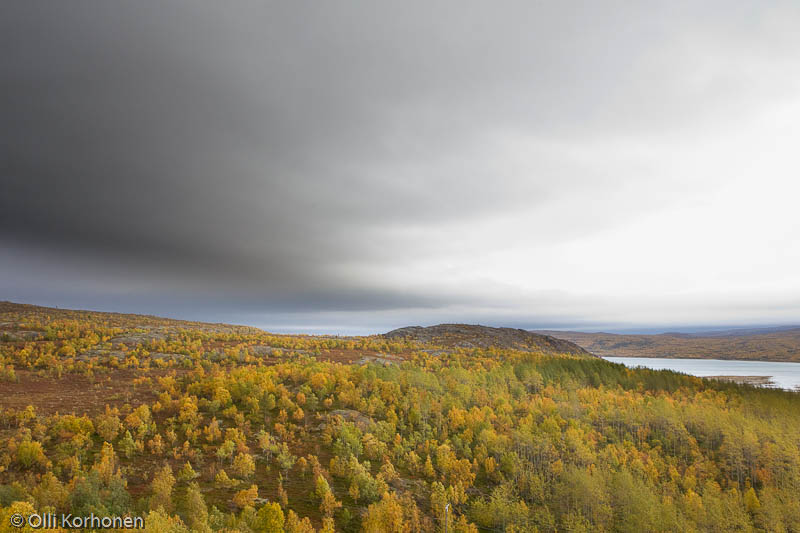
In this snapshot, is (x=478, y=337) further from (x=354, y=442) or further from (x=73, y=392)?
(x=73, y=392)

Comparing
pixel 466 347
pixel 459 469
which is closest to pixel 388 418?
pixel 459 469

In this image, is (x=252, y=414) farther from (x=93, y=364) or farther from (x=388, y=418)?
(x=93, y=364)

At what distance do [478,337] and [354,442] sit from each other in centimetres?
8848

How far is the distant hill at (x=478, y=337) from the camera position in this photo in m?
118

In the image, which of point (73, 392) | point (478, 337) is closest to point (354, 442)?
point (73, 392)

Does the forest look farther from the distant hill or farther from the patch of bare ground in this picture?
the distant hill

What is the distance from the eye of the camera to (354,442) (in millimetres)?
41906

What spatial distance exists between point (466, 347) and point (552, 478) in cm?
5499

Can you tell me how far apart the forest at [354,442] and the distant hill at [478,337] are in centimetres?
3046

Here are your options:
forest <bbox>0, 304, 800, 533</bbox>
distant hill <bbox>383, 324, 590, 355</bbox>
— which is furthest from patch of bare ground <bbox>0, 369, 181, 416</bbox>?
distant hill <bbox>383, 324, 590, 355</bbox>

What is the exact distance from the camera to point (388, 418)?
52.5m

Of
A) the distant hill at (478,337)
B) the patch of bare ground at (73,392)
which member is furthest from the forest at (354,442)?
the distant hill at (478,337)

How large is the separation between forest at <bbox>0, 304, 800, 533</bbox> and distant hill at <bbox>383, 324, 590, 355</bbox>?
30.5 metres

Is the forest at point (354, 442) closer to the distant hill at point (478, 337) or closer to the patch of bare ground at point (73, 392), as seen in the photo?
the patch of bare ground at point (73, 392)
